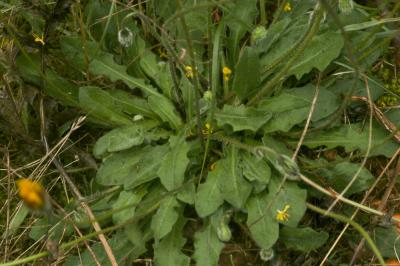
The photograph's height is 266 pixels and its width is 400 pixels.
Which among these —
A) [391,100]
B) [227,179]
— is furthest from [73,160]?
[391,100]

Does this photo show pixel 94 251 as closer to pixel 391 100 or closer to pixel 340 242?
pixel 340 242

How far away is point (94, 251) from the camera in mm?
2641

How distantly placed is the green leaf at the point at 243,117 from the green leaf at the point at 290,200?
263mm

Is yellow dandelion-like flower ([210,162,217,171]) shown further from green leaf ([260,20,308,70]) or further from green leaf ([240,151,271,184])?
green leaf ([260,20,308,70])

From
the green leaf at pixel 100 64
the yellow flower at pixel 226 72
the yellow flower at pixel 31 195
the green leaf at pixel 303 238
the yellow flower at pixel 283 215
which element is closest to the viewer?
the yellow flower at pixel 31 195

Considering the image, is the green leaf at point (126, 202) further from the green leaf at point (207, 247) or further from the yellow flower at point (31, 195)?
the yellow flower at point (31, 195)

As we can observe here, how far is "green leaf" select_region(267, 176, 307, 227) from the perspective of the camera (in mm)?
2385

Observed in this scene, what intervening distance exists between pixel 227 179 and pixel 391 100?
3.06 ft

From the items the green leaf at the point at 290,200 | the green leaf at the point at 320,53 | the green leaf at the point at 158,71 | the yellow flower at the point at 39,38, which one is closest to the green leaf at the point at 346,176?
the green leaf at the point at 290,200

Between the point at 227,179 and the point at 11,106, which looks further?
the point at 11,106

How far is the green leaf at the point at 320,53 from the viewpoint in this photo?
2.53 meters

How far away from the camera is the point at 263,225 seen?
7.88 feet

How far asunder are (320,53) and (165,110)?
72cm

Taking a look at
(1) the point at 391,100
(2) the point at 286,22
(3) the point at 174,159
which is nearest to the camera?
(3) the point at 174,159
